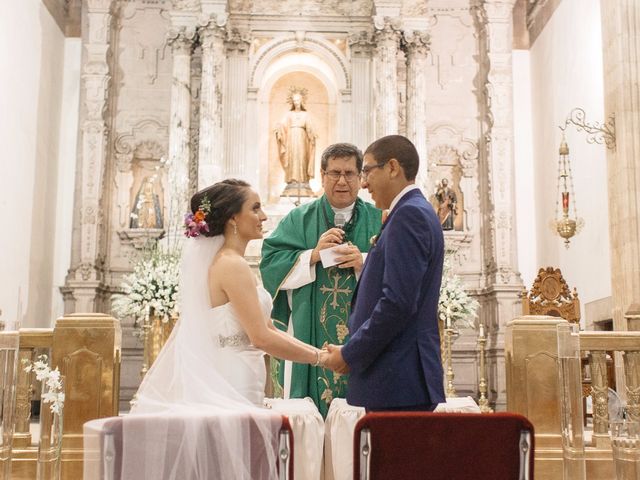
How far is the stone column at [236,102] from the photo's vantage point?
13.5m

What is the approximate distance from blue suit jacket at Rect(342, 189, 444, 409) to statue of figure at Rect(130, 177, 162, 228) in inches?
429

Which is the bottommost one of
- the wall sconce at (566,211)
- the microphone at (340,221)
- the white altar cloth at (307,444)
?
the white altar cloth at (307,444)

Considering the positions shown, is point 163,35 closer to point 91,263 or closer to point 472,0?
point 91,263

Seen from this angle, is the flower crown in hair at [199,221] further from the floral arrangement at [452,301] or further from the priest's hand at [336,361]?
the floral arrangement at [452,301]

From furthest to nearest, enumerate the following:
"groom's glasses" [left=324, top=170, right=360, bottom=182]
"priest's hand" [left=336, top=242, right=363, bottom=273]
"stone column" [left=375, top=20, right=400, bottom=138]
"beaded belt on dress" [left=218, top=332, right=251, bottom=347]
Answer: "stone column" [left=375, top=20, right=400, bottom=138]
"groom's glasses" [left=324, top=170, right=360, bottom=182]
"priest's hand" [left=336, top=242, right=363, bottom=273]
"beaded belt on dress" [left=218, top=332, right=251, bottom=347]

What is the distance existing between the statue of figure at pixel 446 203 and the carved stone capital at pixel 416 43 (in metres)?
2.32

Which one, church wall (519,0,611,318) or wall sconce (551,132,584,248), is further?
church wall (519,0,611,318)

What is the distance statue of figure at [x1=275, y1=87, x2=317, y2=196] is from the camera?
13.6 metres

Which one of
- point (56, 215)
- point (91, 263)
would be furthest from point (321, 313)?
point (56, 215)

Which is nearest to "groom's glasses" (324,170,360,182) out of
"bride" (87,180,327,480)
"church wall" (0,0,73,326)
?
"bride" (87,180,327,480)

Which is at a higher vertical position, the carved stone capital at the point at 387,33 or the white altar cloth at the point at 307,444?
the carved stone capital at the point at 387,33

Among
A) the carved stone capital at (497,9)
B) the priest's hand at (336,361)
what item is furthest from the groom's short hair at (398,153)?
the carved stone capital at (497,9)

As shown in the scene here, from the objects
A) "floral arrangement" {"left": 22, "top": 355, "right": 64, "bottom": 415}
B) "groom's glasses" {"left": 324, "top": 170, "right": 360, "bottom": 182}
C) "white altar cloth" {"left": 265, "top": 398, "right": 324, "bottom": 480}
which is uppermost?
"groom's glasses" {"left": 324, "top": 170, "right": 360, "bottom": 182}

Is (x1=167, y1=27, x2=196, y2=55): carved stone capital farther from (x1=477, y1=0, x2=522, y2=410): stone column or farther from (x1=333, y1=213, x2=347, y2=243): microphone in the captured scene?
(x1=333, y1=213, x2=347, y2=243): microphone
